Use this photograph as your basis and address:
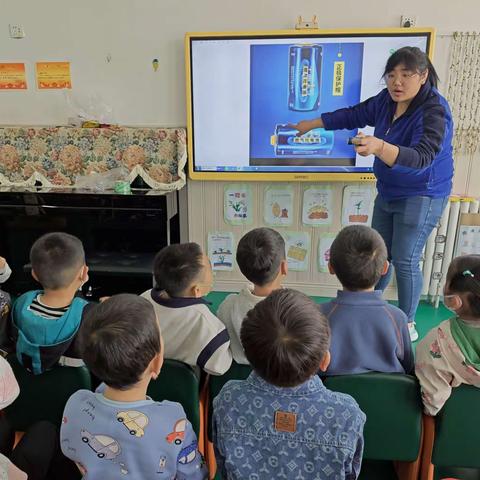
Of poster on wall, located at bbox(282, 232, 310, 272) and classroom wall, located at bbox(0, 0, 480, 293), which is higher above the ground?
classroom wall, located at bbox(0, 0, 480, 293)

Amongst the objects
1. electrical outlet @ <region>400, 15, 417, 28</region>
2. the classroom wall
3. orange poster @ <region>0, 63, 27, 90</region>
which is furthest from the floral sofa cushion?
electrical outlet @ <region>400, 15, 417, 28</region>

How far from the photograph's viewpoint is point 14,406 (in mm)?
1277

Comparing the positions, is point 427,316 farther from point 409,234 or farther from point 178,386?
point 178,386

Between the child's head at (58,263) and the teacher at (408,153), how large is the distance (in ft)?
3.81

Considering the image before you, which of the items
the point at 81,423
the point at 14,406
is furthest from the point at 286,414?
the point at 14,406

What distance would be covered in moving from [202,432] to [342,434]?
606 mm

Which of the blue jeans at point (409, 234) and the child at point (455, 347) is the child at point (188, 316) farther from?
the blue jeans at point (409, 234)

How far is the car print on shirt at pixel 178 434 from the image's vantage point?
→ 91 centimetres

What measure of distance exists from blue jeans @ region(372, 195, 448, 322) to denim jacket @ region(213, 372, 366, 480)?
1353 mm

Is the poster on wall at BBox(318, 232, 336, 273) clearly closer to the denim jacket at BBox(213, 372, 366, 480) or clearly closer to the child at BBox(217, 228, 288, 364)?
the child at BBox(217, 228, 288, 364)

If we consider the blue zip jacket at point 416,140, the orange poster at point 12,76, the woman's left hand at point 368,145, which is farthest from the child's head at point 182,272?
the orange poster at point 12,76

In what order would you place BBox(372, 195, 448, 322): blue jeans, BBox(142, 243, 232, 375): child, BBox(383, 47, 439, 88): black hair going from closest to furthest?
BBox(142, 243, 232, 375): child, BBox(383, 47, 439, 88): black hair, BBox(372, 195, 448, 322): blue jeans

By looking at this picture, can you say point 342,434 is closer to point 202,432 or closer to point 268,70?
point 202,432

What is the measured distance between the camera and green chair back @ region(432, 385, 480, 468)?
108cm
